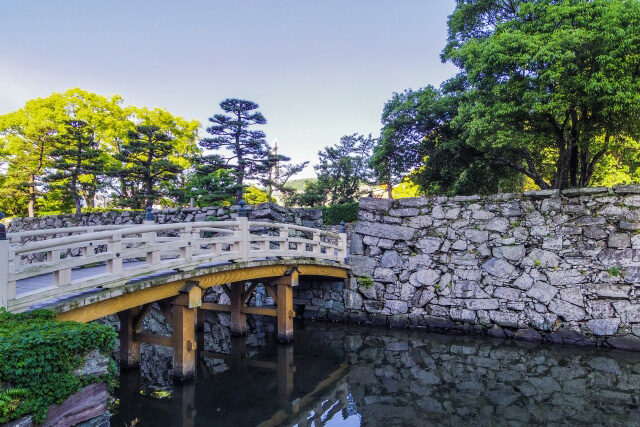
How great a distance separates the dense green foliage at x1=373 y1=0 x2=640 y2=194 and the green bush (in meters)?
3.15

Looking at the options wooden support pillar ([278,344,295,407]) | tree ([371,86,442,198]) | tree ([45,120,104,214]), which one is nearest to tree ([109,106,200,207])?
tree ([45,120,104,214])

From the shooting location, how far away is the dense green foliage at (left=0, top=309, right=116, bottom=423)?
3.05m

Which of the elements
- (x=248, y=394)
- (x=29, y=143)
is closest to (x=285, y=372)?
(x=248, y=394)

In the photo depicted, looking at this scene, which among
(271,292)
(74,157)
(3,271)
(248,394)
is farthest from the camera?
(74,157)

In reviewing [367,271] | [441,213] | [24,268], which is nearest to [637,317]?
[441,213]

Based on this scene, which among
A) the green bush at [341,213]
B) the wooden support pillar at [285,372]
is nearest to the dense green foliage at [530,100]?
the green bush at [341,213]

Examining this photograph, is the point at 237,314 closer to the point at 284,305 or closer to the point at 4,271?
the point at 284,305

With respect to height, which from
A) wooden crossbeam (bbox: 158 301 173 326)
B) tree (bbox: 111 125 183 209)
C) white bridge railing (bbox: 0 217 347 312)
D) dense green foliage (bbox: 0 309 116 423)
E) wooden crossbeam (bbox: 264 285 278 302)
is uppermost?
tree (bbox: 111 125 183 209)

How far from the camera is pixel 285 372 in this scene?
24.3 ft

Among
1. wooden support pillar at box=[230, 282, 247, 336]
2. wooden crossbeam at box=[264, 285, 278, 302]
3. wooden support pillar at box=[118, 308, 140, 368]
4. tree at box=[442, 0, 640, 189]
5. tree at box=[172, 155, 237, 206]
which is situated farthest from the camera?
tree at box=[172, 155, 237, 206]

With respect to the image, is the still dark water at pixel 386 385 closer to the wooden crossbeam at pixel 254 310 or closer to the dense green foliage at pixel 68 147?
the wooden crossbeam at pixel 254 310

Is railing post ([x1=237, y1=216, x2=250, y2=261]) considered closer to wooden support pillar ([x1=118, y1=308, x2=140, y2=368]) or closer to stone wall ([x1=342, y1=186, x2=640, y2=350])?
wooden support pillar ([x1=118, y1=308, x2=140, y2=368])

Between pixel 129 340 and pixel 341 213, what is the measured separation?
12486 millimetres

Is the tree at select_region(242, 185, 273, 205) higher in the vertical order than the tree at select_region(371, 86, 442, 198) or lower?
lower
